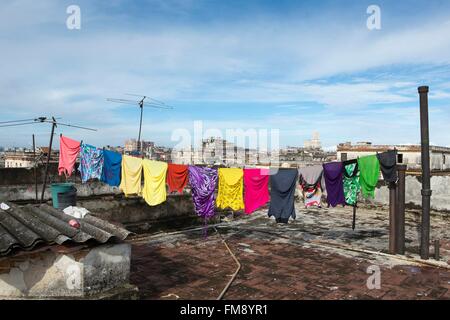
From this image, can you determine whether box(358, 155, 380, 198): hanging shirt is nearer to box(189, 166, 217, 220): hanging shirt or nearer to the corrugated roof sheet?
box(189, 166, 217, 220): hanging shirt

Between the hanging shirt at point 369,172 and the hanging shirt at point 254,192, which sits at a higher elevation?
the hanging shirt at point 369,172

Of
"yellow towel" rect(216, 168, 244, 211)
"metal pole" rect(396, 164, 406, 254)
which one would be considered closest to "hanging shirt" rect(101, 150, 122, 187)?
"yellow towel" rect(216, 168, 244, 211)

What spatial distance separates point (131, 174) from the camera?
10211 millimetres

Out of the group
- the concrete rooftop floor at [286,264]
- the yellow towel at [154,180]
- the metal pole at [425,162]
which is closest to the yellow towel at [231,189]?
the concrete rooftop floor at [286,264]

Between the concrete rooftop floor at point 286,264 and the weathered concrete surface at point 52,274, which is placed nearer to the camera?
the weathered concrete surface at point 52,274

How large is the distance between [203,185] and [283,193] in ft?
8.03

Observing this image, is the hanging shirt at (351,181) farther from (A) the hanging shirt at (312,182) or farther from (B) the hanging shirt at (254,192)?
(B) the hanging shirt at (254,192)

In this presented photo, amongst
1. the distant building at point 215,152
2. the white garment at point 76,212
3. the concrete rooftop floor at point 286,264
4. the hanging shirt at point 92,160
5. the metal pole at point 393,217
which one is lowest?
the concrete rooftop floor at point 286,264

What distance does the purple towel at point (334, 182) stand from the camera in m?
10.1

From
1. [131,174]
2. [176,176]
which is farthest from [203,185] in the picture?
[131,174]

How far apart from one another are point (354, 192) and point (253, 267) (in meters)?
3.82

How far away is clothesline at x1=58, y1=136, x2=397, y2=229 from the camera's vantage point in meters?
9.92
